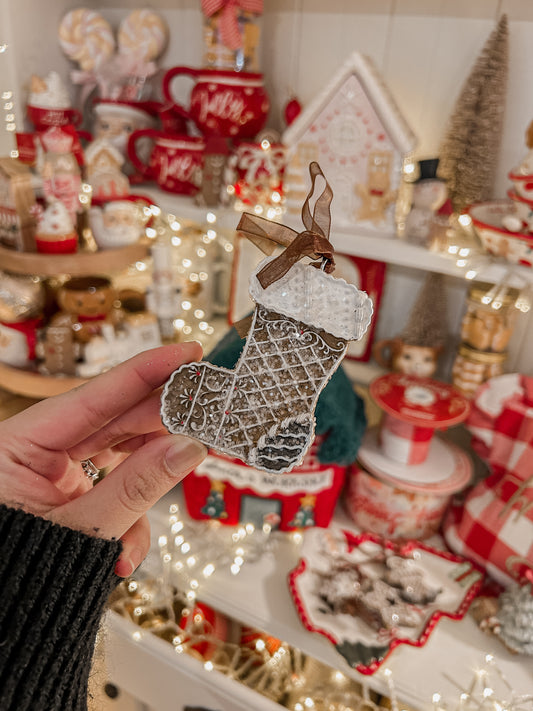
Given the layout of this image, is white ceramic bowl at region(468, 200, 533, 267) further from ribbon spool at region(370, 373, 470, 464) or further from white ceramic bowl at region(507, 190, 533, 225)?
ribbon spool at region(370, 373, 470, 464)

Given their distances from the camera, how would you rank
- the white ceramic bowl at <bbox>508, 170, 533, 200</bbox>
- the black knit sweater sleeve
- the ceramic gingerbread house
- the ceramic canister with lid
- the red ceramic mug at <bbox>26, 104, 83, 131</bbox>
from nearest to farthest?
the black knit sweater sleeve < the white ceramic bowl at <bbox>508, 170, 533, 200</bbox> < the ceramic gingerbread house < the ceramic canister with lid < the red ceramic mug at <bbox>26, 104, 83, 131</bbox>

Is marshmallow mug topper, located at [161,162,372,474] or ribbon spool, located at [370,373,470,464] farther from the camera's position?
ribbon spool, located at [370,373,470,464]

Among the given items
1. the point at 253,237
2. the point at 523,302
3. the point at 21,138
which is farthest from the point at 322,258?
the point at 21,138

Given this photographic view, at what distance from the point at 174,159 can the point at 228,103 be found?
191mm

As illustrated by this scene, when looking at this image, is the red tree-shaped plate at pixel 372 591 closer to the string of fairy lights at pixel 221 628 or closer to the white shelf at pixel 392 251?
the string of fairy lights at pixel 221 628

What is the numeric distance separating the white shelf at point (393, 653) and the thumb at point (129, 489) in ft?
1.70

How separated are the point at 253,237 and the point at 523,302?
2.07ft

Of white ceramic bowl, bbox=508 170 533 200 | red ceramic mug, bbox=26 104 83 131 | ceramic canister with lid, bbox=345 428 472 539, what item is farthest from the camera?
red ceramic mug, bbox=26 104 83 131

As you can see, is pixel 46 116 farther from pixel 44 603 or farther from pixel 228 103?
pixel 44 603

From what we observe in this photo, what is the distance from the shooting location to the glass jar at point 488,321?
976mm

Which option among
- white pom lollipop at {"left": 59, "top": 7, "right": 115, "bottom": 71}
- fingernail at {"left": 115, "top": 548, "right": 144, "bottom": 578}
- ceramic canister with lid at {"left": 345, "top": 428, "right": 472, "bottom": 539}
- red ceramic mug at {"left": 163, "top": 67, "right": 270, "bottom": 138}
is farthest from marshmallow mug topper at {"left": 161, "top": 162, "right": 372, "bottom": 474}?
white pom lollipop at {"left": 59, "top": 7, "right": 115, "bottom": 71}

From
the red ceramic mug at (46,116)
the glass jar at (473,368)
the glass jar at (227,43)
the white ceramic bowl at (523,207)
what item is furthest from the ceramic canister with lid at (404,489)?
the red ceramic mug at (46,116)

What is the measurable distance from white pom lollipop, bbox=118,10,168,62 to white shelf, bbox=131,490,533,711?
1.17 metres

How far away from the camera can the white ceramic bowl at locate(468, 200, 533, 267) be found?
0.83 metres
